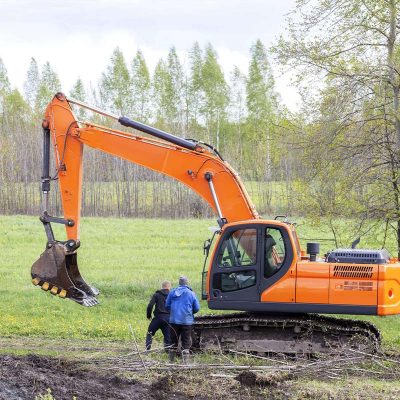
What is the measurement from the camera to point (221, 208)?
1291cm

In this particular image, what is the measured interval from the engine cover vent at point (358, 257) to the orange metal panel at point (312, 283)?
35cm

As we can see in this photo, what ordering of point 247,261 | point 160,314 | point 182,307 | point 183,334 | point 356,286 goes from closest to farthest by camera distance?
point 356,286
point 247,261
point 182,307
point 183,334
point 160,314

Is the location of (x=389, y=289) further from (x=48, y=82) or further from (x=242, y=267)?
(x=48, y=82)

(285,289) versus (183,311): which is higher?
(285,289)

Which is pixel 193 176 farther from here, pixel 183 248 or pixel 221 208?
pixel 183 248

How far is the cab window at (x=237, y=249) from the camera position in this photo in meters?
12.5

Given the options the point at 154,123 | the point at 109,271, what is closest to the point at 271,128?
the point at 109,271

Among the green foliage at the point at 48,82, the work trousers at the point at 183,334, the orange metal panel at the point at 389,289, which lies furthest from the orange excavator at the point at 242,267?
the green foliage at the point at 48,82

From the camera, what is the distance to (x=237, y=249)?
A: 12.6 metres

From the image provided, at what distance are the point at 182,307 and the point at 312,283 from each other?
223 cm

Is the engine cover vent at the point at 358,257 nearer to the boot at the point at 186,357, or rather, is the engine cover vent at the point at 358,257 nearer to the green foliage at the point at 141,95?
the boot at the point at 186,357

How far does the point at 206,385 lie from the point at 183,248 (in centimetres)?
1789

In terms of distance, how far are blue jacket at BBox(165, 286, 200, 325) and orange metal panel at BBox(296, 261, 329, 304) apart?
5.94ft

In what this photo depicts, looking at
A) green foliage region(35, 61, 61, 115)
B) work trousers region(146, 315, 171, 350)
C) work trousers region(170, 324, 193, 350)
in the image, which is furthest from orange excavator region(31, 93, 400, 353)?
green foliage region(35, 61, 61, 115)
